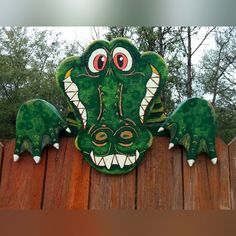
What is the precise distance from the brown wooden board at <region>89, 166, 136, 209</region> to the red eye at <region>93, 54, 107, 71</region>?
328mm

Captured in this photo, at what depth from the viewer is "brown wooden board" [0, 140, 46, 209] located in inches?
43.3

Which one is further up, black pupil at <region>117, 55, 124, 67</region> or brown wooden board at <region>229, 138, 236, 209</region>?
black pupil at <region>117, 55, 124, 67</region>

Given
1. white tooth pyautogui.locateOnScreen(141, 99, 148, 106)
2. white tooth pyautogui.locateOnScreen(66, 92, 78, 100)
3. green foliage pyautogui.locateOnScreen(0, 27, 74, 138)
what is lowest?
white tooth pyautogui.locateOnScreen(141, 99, 148, 106)

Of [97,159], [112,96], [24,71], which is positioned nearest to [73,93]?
[112,96]

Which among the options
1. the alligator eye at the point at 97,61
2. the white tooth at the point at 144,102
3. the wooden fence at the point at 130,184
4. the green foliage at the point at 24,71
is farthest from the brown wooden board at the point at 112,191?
the green foliage at the point at 24,71

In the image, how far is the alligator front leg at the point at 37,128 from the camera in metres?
1.12

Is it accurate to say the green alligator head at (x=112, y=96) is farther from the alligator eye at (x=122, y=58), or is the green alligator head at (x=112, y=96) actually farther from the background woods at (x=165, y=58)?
the background woods at (x=165, y=58)

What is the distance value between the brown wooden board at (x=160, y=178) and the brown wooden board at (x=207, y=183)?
24 mm

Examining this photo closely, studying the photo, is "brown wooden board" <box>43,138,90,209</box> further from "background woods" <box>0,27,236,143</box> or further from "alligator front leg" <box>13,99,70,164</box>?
"background woods" <box>0,27,236,143</box>

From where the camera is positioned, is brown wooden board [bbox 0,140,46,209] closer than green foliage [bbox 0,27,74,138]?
Yes

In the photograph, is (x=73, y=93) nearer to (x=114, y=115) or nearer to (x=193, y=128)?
(x=114, y=115)

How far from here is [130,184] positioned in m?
1.10

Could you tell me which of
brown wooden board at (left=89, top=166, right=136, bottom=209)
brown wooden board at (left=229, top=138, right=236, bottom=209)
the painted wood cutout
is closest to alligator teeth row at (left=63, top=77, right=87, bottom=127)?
the painted wood cutout

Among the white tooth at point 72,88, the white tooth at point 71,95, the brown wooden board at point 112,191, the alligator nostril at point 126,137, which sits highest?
the white tooth at point 72,88
